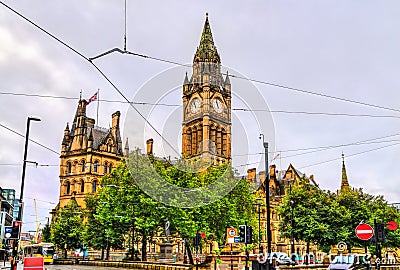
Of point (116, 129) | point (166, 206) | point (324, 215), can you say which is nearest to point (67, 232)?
point (116, 129)

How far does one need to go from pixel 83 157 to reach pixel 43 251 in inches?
1056

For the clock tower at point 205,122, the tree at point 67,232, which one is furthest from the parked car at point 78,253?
the clock tower at point 205,122

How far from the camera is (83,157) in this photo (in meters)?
88.0

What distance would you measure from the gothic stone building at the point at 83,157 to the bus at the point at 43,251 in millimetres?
18894

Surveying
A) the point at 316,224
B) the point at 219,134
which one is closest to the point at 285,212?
the point at 316,224

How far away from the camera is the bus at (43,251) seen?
61.7 meters

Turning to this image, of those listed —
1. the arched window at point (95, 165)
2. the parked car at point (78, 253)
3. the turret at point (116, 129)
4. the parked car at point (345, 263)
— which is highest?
the turret at point (116, 129)

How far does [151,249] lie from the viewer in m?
88.1

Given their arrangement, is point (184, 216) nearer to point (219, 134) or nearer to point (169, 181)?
point (169, 181)

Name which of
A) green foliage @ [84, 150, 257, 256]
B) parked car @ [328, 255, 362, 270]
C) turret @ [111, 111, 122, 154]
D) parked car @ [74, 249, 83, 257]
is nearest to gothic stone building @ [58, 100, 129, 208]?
turret @ [111, 111, 122, 154]

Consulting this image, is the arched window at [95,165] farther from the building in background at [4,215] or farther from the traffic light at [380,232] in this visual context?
the traffic light at [380,232]

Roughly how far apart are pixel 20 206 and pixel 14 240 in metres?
2.24

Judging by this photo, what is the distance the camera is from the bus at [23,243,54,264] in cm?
6172

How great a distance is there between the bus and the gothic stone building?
18.9 meters
